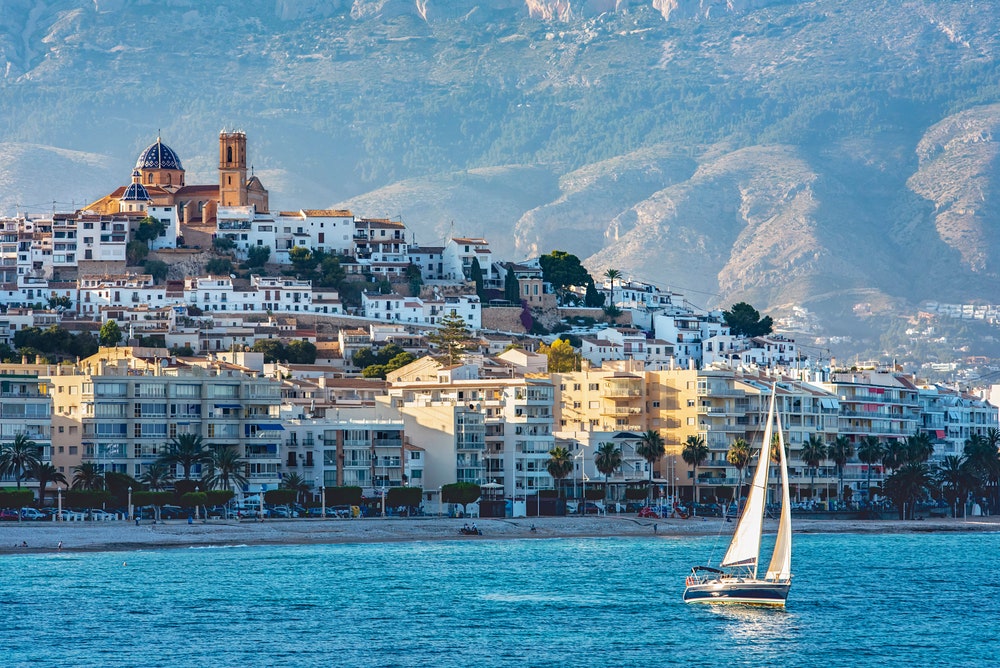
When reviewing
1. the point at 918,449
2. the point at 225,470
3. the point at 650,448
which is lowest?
the point at 225,470

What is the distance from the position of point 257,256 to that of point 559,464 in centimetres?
7788

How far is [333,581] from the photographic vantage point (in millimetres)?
90375

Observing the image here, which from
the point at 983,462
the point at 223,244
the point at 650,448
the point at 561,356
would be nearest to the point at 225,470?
the point at 650,448

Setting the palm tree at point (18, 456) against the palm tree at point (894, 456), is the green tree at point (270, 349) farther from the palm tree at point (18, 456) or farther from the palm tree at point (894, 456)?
the palm tree at point (18, 456)

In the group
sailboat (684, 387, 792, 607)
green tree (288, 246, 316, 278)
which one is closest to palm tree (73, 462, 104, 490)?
sailboat (684, 387, 792, 607)

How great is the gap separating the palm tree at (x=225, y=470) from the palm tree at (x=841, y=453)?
4368 centimetres

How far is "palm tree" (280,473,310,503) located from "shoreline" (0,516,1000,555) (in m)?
4.58

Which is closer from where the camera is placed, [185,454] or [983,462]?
[185,454]

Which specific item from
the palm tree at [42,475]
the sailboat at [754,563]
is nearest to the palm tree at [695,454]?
the palm tree at [42,475]

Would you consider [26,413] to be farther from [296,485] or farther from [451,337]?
[451,337]

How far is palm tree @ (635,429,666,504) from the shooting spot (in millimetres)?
128000

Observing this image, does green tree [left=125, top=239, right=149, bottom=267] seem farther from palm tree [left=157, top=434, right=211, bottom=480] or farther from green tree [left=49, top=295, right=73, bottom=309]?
palm tree [left=157, top=434, right=211, bottom=480]

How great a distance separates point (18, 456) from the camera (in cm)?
10756

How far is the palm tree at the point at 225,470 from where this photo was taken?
11200 cm
